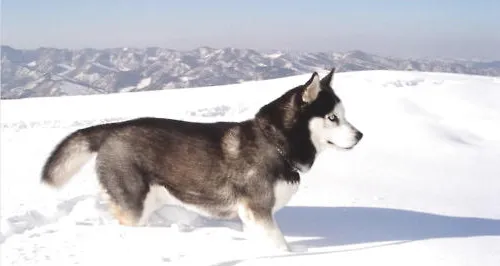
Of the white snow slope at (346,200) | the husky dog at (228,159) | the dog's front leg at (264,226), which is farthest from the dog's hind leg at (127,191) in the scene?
the dog's front leg at (264,226)

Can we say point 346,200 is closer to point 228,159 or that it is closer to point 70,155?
point 228,159

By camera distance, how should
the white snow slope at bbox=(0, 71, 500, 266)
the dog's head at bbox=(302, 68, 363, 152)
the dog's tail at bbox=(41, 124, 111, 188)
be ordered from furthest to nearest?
the dog's tail at bbox=(41, 124, 111, 188) < the dog's head at bbox=(302, 68, 363, 152) < the white snow slope at bbox=(0, 71, 500, 266)

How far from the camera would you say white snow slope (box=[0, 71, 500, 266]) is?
485 centimetres

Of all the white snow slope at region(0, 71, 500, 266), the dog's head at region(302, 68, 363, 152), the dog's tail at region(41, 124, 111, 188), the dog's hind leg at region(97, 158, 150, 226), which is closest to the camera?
the white snow slope at region(0, 71, 500, 266)

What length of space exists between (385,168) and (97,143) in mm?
6122

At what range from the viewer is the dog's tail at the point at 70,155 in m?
6.14

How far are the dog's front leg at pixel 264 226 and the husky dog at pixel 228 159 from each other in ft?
0.04

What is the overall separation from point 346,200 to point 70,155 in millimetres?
4045

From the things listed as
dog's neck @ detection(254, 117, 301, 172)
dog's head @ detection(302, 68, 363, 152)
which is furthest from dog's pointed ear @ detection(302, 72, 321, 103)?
dog's neck @ detection(254, 117, 301, 172)

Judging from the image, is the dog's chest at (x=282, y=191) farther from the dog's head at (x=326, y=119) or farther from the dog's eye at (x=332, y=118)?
the dog's eye at (x=332, y=118)

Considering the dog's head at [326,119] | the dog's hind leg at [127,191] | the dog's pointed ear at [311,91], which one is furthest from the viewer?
the dog's hind leg at [127,191]

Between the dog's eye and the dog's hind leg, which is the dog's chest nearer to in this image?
the dog's eye

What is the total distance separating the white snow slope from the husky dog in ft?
1.19

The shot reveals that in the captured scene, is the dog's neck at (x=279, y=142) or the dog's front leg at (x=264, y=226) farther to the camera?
the dog's neck at (x=279, y=142)
